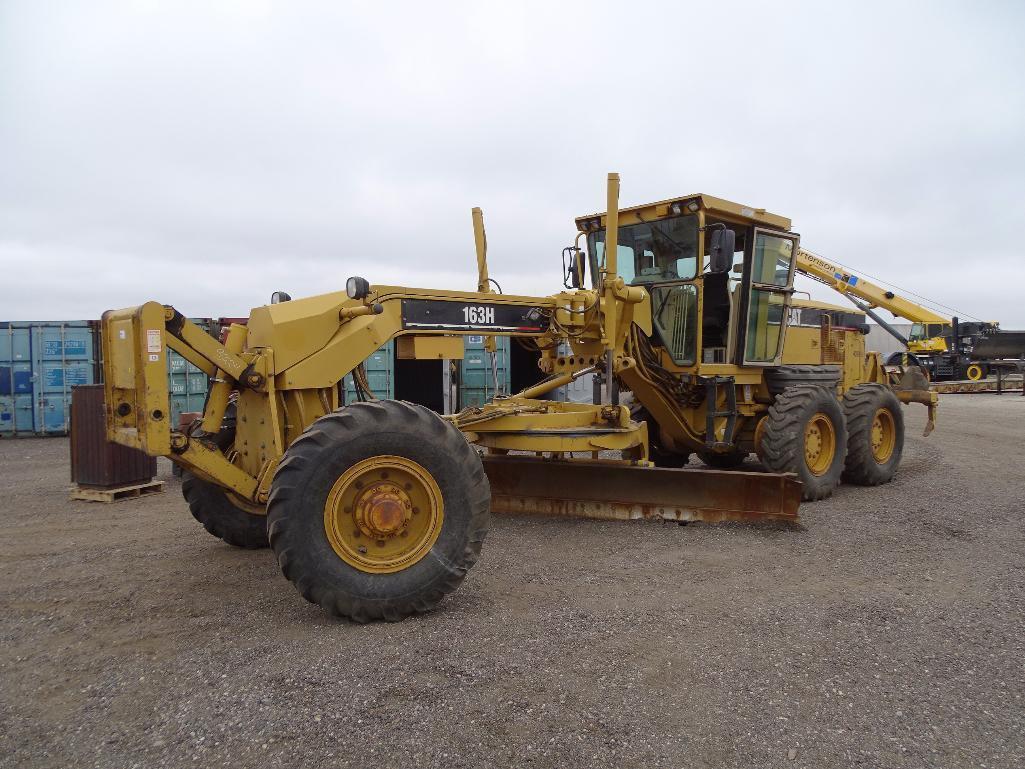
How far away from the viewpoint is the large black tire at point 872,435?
26.2 feet

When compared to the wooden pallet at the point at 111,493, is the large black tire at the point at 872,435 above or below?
above

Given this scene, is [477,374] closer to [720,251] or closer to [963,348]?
[720,251]

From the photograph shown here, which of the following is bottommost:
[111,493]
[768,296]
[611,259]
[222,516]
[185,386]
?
[111,493]

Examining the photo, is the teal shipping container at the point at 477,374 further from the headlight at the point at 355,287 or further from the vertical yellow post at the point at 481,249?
the headlight at the point at 355,287

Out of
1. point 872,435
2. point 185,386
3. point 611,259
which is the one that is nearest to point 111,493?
point 611,259

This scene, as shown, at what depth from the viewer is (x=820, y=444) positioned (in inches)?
293

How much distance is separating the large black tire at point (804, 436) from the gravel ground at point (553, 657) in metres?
1.13

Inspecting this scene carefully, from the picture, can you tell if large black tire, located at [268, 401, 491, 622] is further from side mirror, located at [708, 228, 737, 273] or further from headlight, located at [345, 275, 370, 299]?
side mirror, located at [708, 228, 737, 273]

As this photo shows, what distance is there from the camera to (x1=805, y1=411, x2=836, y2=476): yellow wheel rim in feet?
23.8

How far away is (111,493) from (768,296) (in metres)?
7.32

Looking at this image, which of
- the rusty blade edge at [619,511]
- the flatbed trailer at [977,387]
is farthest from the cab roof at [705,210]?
the flatbed trailer at [977,387]

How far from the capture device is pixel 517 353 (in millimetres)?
17016

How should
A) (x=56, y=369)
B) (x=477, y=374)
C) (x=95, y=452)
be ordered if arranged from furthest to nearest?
(x=477, y=374) < (x=56, y=369) < (x=95, y=452)

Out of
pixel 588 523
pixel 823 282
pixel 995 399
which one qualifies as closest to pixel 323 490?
pixel 588 523
